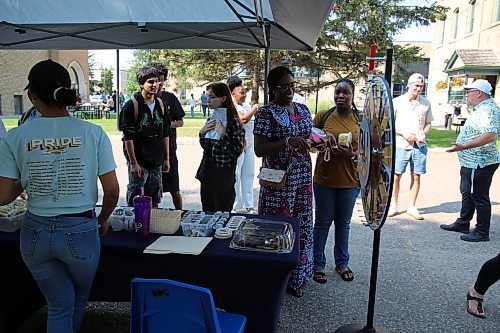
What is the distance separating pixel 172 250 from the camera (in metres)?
2.18

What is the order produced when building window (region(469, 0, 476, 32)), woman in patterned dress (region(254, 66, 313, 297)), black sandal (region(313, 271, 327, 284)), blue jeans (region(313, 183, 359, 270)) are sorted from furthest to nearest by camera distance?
building window (region(469, 0, 476, 32))
black sandal (region(313, 271, 327, 284))
blue jeans (region(313, 183, 359, 270))
woman in patterned dress (region(254, 66, 313, 297))

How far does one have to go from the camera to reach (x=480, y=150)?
441 centimetres

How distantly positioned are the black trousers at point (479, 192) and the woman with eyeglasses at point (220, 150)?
2.60 meters

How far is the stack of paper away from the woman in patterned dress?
87 centimetres

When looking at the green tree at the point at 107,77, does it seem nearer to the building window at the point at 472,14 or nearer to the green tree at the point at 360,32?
the building window at the point at 472,14

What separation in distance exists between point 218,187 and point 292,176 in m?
0.98

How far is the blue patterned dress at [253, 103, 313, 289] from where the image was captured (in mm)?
2998

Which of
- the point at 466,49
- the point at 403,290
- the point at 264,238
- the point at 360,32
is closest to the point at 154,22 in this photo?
the point at 264,238

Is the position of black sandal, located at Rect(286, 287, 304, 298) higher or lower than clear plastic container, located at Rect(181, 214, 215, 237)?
lower

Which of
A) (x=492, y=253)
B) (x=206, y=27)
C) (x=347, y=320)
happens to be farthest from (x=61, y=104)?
(x=492, y=253)

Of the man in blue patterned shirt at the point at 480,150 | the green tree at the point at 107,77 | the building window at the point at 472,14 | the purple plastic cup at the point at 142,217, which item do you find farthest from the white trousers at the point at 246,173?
the green tree at the point at 107,77

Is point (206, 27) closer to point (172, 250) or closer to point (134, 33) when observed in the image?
point (134, 33)

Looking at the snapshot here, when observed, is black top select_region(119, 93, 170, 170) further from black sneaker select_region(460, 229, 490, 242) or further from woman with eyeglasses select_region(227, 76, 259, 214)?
black sneaker select_region(460, 229, 490, 242)

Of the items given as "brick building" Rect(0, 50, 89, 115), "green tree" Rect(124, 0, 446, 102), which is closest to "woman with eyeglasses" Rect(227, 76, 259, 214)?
"green tree" Rect(124, 0, 446, 102)
